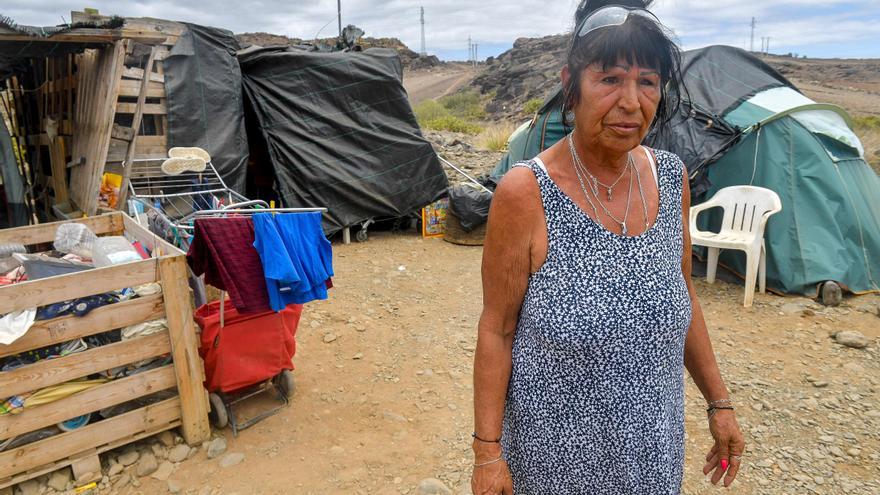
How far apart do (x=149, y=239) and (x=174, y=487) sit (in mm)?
1389

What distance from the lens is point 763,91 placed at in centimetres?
577

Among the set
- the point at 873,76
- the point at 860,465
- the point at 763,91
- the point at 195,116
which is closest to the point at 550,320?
the point at 860,465

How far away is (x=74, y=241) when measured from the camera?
11.0 ft

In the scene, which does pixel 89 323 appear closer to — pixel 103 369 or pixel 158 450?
pixel 103 369

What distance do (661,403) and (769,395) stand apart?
2817 mm

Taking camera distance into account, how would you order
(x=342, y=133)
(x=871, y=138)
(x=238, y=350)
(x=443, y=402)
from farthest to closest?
(x=871, y=138) < (x=342, y=133) < (x=443, y=402) < (x=238, y=350)

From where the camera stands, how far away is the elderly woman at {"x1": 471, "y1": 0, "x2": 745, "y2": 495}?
117 centimetres

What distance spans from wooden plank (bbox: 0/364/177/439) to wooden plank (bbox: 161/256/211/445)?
0.25 ft

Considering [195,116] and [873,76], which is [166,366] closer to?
[195,116]

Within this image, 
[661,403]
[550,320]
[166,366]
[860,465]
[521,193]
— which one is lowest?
[860,465]

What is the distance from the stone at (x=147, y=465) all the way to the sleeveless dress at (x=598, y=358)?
230 centimetres

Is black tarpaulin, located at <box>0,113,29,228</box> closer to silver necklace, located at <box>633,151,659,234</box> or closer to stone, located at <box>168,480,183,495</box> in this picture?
stone, located at <box>168,480,183,495</box>

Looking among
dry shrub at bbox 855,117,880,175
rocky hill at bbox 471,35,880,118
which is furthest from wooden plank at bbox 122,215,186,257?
rocky hill at bbox 471,35,880,118

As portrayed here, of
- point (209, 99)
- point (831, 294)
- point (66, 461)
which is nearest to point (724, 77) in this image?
point (831, 294)
